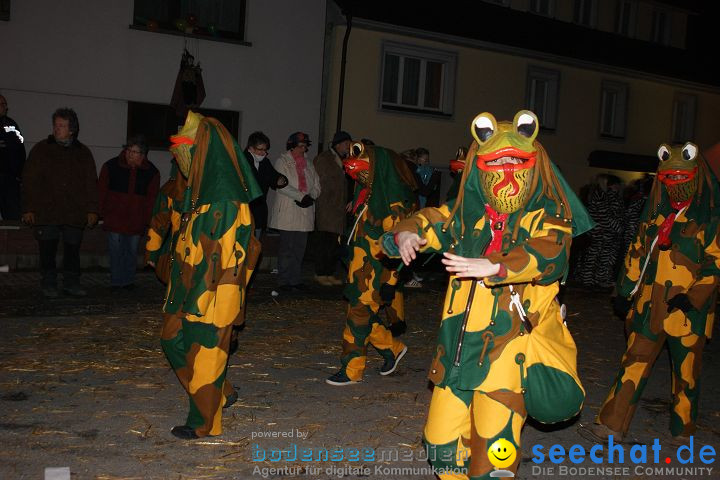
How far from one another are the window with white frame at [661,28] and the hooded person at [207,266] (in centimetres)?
2506

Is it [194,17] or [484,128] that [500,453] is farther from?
[194,17]

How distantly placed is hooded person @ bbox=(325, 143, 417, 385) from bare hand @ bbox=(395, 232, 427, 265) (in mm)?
2575

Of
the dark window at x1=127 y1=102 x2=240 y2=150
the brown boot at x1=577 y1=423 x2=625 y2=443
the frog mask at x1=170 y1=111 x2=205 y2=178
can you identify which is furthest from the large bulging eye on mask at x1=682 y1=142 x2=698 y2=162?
the dark window at x1=127 y1=102 x2=240 y2=150

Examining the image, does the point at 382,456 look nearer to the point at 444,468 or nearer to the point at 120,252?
the point at 444,468

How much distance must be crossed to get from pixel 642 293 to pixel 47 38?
12988mm

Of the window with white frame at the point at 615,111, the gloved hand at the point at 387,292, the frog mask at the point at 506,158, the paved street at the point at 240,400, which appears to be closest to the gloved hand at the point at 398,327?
the paved street at the point at 240,400

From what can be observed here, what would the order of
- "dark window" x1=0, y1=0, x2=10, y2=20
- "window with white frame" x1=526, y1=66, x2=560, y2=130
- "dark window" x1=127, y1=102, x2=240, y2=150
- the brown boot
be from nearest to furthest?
the brown boot, "dark window" x1=0, y1=0, x2=10, y2=20, "dark window" x1=127, y1=102, x2=240, y2=150, "window with white frame" x1=526, y1=66, x2=560, y2=130

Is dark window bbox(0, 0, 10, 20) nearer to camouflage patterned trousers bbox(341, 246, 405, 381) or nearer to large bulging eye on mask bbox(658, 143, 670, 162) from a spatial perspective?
camouflage patterned trousers bbox(341, 246, 405, 381)

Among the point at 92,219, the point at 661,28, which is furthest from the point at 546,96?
the point at 92,219

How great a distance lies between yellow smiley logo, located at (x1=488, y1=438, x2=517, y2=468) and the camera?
398 centimetres

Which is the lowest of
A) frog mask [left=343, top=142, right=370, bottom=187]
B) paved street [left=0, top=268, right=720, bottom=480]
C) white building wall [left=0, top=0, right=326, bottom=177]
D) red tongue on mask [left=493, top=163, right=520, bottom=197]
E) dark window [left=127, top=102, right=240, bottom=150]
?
paved street [left=0, top=268, right=720, bottom=480]

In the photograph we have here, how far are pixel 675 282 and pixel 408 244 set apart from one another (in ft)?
8.75

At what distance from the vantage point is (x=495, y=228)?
4.20 metres

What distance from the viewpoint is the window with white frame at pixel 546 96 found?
22.2 m
